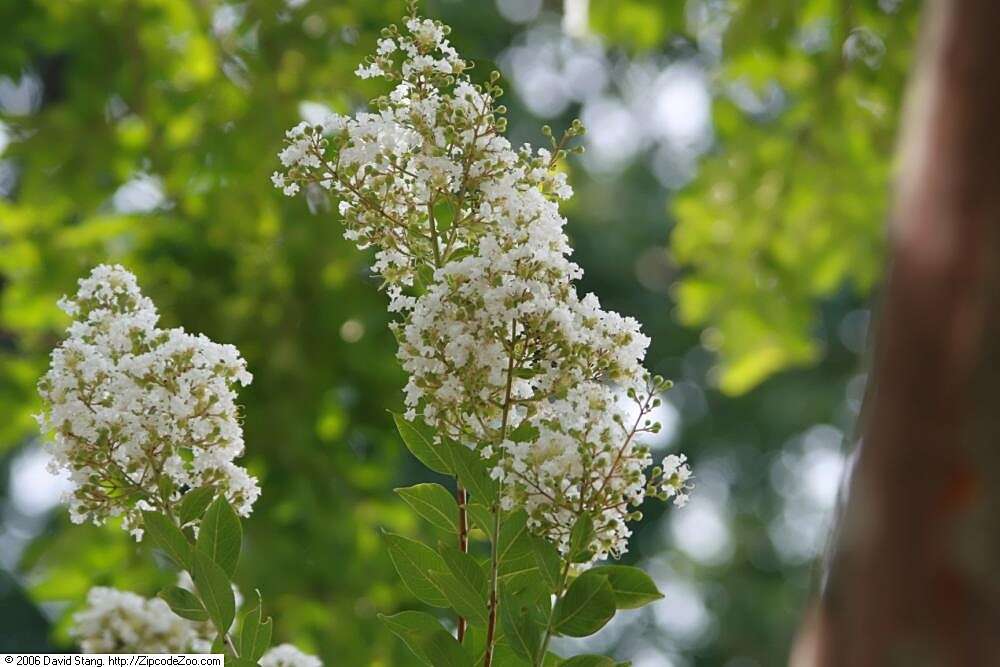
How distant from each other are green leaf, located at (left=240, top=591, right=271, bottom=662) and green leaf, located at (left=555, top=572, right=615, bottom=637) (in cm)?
22

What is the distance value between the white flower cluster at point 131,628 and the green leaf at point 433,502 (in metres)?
0.34

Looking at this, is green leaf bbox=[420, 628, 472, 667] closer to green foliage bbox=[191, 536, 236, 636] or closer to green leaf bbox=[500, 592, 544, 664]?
green leaf bbox=[500, 592, 544, 664]

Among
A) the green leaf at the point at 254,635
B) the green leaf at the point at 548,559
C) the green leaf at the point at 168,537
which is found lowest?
the green leaf at the point at 254,635

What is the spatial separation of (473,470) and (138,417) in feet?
0.77

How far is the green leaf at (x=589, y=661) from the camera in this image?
0.89 metres

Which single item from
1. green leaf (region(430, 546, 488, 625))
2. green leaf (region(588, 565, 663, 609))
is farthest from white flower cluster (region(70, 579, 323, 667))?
green leaf (region(588, 565, 663, 609))

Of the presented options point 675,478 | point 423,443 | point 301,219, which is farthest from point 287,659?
point 301,219

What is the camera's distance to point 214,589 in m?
0.95

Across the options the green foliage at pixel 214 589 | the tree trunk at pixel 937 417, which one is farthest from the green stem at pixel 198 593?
the tree trunk at pixel 937 417

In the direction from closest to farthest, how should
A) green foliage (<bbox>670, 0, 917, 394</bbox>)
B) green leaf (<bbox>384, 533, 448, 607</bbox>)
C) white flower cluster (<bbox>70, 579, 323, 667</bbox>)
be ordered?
green leaf (<bbox>384, 533, 448, 607</bbox>) < white flower cluster (<bbox>70, 579, 323, 667</bbox>) < green foliage (<bbox>670, 0, 917, 394</bbox>)

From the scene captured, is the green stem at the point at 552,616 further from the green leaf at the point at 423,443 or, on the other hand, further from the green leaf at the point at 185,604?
the green leaf at the point at 185,604

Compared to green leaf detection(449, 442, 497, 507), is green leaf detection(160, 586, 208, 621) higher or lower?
lower

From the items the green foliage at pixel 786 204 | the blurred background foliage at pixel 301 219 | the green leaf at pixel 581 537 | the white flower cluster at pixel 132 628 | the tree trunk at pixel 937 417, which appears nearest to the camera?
the tree trunk at pixel 937 417

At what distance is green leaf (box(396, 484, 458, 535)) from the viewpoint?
100 cm
